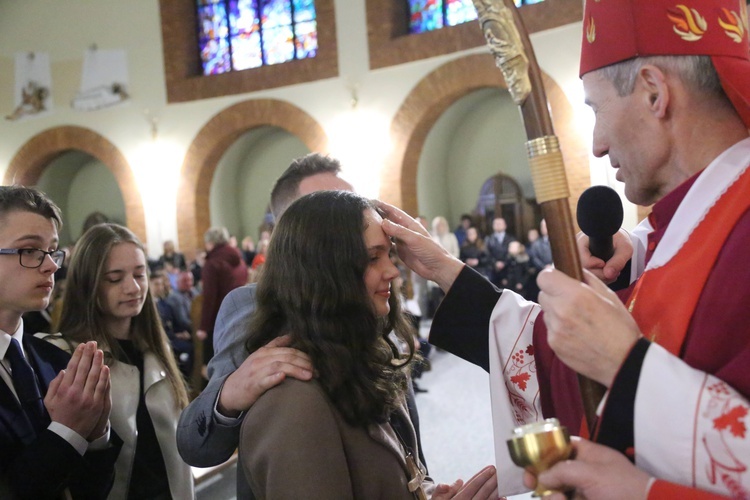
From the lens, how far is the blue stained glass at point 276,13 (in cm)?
1247

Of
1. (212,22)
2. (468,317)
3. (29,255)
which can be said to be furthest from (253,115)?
(468,317)

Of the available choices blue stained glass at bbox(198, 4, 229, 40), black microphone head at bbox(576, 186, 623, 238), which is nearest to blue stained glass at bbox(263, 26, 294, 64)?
blue stained glass at bbox(198, 4, 229, 40)

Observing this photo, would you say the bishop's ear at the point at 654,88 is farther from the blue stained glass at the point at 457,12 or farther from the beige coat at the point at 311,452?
the blue stained glass at the point at 457,12

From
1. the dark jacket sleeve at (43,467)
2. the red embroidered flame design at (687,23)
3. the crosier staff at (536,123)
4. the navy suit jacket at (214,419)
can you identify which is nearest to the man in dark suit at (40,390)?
the dark jacket sleeve at (43,467)

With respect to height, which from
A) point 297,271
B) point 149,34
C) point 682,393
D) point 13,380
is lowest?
point 13,380

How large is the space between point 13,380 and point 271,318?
2.53ft

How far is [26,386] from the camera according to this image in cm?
183

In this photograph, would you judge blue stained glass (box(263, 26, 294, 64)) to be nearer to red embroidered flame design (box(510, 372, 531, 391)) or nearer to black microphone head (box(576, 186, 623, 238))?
black microphone head (box(576, 186, 623, 238))

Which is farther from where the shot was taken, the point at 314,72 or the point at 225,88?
the point at 225,88

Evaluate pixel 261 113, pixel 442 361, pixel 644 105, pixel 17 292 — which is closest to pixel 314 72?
pixel 261 113

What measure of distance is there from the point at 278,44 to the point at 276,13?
1.90 feet

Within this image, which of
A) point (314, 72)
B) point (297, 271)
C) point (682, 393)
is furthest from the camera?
point (314, 72)

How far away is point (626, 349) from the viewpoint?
0.98 metres

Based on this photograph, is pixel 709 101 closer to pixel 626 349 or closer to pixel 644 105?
pixel 644 105
